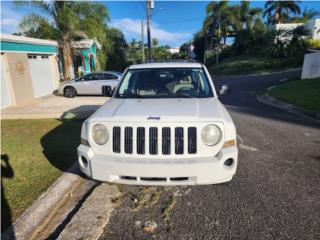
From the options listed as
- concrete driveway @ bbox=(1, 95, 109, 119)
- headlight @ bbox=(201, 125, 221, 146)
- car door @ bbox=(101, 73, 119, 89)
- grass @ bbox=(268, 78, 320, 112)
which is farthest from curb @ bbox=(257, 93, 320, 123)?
car door @ bbox=(101, 73, 119, 89)

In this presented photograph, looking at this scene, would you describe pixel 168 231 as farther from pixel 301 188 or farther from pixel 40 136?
pixel 40 136

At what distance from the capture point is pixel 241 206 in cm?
316

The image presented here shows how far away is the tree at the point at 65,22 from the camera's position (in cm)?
1770

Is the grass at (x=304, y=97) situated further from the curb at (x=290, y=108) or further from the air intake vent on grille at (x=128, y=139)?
the air intake vent on grille at (x=128, y=139)

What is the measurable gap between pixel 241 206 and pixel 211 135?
0.99m

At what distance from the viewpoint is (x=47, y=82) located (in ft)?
50.4

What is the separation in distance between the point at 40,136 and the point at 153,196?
395 centimetres

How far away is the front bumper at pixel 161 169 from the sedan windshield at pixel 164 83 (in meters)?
1.38

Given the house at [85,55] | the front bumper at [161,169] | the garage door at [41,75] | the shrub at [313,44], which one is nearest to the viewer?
the front bumper at [161,169]

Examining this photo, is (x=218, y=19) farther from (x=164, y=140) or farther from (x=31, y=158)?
(x=164, y=140)

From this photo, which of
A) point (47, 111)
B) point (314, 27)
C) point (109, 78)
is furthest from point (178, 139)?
point (314, 27)

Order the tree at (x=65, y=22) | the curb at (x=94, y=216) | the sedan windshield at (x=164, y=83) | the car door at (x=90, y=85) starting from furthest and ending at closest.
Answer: the tree at (x=65, y=22)
the car door at (x=90, y=85)
the sedan windshield at (x=164, y=83)
the curb at (x=94, y=216)

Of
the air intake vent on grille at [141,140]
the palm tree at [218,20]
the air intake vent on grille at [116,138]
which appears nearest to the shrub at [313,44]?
the palm tree at [218,20]

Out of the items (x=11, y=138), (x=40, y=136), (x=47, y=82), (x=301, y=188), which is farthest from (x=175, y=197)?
(x=47, y=82)
